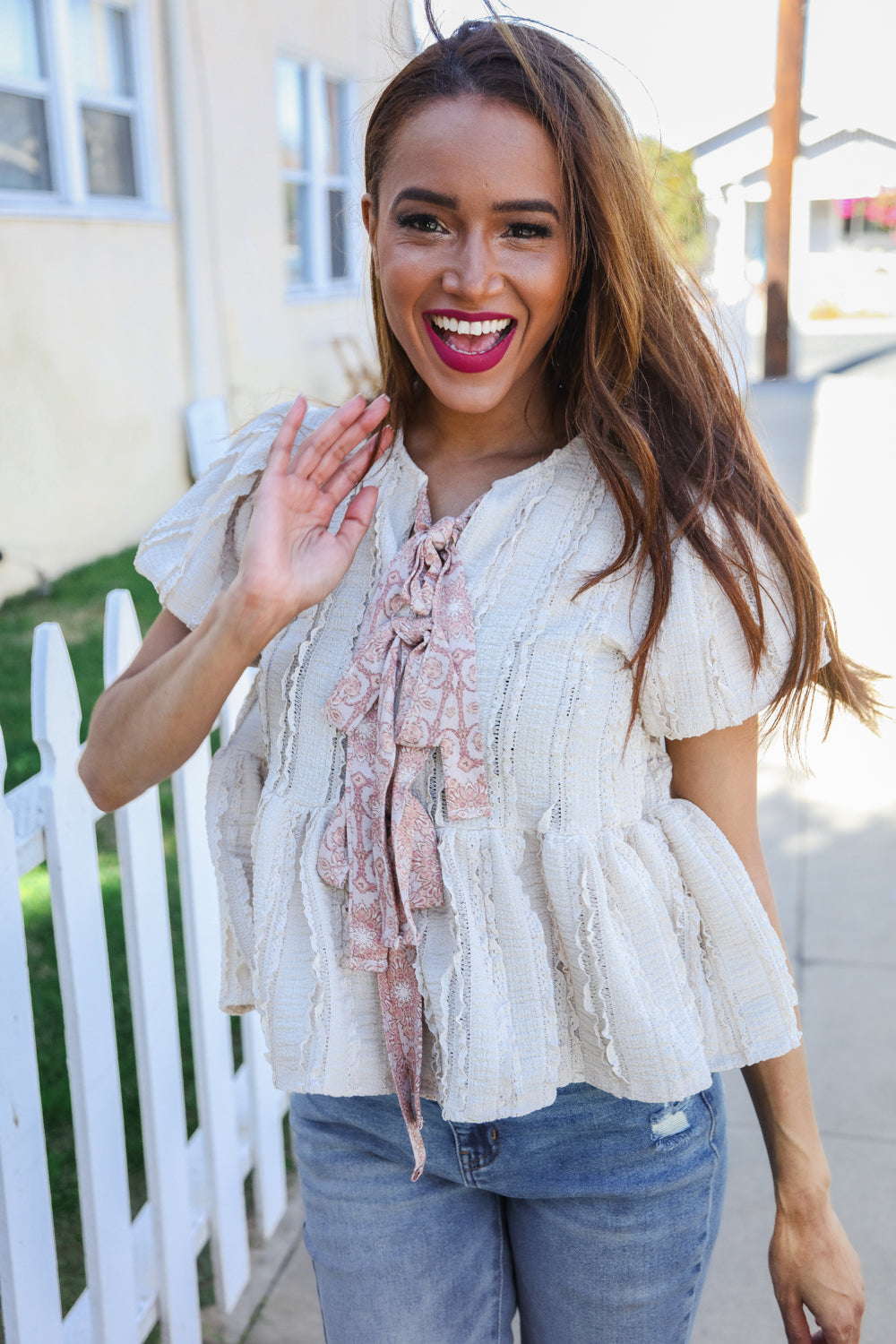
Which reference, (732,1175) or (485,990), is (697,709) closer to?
(485,990)

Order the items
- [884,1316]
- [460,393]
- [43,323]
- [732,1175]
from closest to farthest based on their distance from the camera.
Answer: [460,393] → [884,1316] → [732,1175] → [43,323]

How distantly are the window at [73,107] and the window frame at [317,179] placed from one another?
7.26ft

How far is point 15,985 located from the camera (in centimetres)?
Result: 185

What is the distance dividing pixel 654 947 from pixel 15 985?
38.2 inches

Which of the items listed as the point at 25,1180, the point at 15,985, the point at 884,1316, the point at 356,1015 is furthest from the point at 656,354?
the point at 884,1316

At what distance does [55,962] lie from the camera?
146 inches

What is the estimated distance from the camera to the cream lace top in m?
1.39

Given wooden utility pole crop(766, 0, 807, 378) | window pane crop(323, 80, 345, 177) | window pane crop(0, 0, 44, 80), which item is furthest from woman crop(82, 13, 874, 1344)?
wooden utility pole crop(766, 0, 807, 378)

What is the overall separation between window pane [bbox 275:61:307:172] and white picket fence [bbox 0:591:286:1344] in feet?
30.4

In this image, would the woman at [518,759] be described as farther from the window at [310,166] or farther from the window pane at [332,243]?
the window pane at [332,243]

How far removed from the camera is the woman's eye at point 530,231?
4.76 feet

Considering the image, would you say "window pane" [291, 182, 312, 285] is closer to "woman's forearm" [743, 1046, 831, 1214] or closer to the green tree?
the green tree

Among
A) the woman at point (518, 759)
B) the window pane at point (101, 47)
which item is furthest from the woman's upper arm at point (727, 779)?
the window pane at point (101, 47)

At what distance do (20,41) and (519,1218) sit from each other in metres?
7.31
